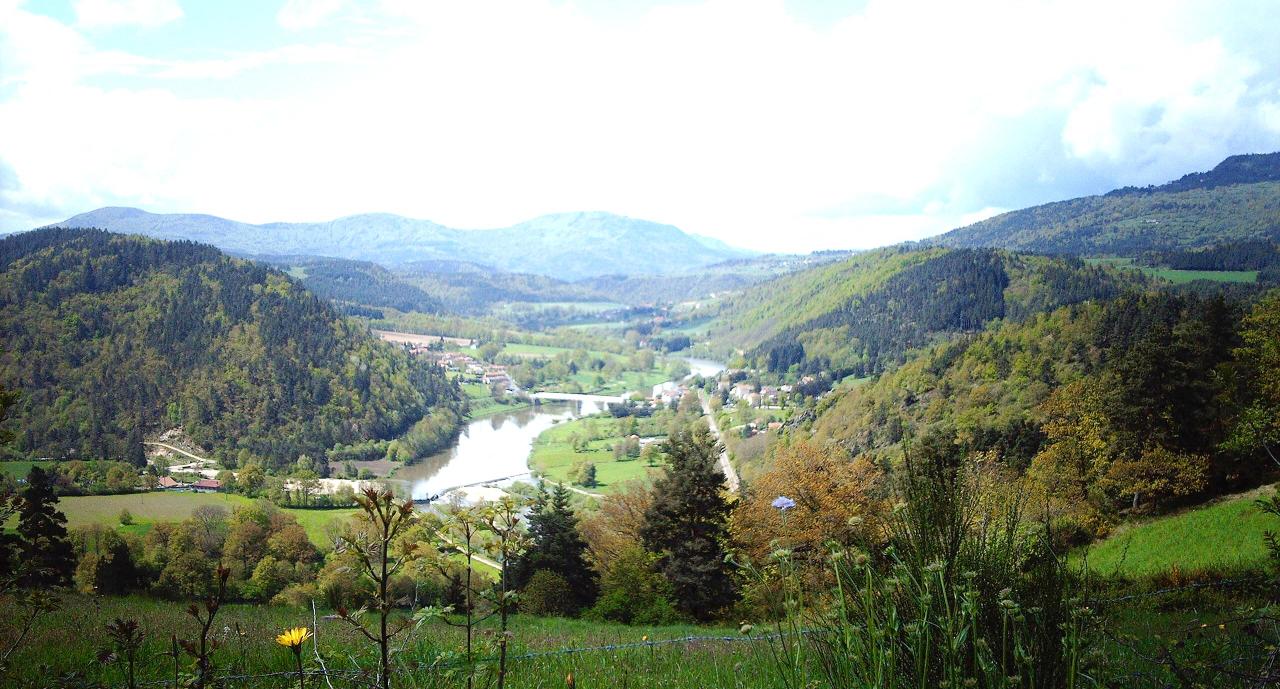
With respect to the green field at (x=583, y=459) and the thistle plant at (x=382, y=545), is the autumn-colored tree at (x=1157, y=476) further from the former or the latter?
the green field at (x=583, y=459)

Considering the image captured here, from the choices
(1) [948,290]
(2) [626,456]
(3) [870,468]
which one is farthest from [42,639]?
(1) [948,290]

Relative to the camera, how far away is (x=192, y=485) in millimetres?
59656

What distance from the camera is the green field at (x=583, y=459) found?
5959 cm

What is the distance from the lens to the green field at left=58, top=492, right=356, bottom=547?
4100 cm

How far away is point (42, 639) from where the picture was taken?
479 centimetres

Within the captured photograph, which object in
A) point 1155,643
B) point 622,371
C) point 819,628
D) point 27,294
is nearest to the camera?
point 819,628

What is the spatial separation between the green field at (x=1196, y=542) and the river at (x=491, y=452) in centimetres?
4630

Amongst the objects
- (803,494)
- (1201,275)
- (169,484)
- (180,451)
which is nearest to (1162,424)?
(803,494)

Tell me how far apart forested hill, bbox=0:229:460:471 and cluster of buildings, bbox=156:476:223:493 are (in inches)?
317

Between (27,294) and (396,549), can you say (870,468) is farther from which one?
(27,294)

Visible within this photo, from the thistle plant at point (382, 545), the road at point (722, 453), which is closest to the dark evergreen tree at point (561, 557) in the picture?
the road at point (722, 453)

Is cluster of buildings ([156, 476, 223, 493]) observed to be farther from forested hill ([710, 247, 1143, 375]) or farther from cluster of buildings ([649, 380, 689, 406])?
forested hill ([710, 247, 1143, 375])

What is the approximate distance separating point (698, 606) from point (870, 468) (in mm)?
11339

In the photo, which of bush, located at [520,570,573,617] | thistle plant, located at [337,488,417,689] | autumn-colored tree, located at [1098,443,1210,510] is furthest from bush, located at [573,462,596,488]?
thistle plant, located at [337,488,417,689]
